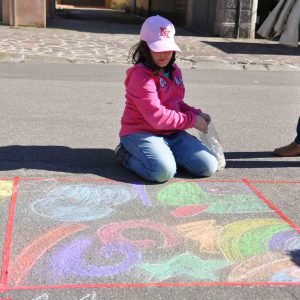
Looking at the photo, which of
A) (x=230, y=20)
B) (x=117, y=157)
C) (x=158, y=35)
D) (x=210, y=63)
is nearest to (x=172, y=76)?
(x=158, y=35)

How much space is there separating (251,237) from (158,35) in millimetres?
1763

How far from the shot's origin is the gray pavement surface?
116 inches

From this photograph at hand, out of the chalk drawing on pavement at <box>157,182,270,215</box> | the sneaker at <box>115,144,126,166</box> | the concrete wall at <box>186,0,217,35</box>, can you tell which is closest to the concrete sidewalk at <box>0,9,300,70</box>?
the concrete wall at <box>186,0,217,35</box>

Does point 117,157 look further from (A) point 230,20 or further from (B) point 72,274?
(A) point 230,20

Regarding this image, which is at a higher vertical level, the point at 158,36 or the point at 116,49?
the point at 158,36

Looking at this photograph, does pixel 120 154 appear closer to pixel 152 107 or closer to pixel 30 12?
pixel 152 107

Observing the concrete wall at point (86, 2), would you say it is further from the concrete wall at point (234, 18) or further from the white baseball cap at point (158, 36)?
the white baseball cap at point (158, 36)

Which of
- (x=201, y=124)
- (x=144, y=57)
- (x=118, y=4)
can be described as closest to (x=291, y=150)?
(x=201, y=124)

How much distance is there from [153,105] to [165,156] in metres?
0.42

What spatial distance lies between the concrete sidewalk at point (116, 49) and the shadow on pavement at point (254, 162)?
21.4 ft

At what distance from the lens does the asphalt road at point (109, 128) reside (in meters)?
2.94

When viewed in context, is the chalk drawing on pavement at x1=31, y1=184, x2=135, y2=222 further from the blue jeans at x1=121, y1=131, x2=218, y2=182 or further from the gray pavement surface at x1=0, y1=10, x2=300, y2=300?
the blue jeans at x1=121, y1=131, x2=218, y2=182

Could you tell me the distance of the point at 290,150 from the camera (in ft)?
17.8

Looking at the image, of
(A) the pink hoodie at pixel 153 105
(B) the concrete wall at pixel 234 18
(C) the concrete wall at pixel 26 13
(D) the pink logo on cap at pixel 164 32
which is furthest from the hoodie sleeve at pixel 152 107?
(C) the concrete wall at pixel 26 13
